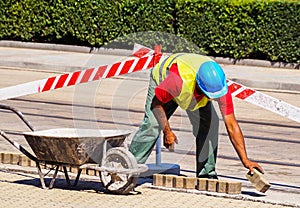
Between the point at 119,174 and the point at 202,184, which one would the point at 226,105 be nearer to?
the point at 202,184

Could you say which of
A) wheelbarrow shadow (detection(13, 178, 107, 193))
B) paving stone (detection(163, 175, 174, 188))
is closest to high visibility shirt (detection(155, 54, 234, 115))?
paving stone (detection(163, 175, 174, 188))

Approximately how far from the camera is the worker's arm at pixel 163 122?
9.24 metres

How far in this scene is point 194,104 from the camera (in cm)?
945

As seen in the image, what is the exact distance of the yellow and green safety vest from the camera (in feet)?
30.0

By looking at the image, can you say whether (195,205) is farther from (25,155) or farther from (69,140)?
(25,155)

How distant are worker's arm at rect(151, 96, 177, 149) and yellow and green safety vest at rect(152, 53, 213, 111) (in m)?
0.18

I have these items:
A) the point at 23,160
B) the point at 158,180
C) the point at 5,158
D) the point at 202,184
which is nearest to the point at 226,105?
the point at 202,184

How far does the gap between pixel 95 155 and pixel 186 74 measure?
48.7 inches

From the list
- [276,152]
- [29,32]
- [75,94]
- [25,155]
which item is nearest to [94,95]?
[75,94]

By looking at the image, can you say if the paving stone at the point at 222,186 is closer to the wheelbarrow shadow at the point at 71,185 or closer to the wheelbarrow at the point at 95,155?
the wheelbarrow at the point at 95,155

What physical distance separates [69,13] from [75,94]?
793 centimetres

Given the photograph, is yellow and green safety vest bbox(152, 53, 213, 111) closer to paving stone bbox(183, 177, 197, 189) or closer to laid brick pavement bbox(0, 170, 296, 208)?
paving stone bbox(183, 177, 197, 189)

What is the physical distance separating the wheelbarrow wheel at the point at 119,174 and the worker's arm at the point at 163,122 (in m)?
0.40

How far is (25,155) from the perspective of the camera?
1044 centimetres
